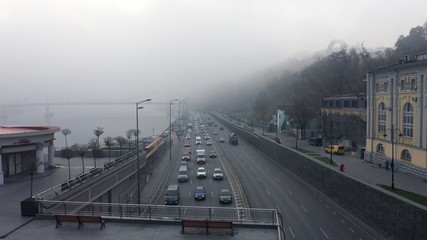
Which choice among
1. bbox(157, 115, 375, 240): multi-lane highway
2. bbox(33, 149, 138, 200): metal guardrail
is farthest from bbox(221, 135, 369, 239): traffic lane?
bbox(33, 149, 138, 200): metal guardrail

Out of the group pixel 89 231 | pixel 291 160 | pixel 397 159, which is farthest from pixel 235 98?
pixel 89 231

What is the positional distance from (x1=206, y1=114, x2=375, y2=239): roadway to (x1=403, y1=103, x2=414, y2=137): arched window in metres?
5.74

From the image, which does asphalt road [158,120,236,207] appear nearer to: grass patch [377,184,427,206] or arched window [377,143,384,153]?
grass patch [377,184,427,206]

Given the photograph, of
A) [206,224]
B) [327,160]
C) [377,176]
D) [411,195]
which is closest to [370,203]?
[411,195]

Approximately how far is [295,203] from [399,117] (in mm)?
8037

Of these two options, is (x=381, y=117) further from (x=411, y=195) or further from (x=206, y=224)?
(x=206, y=224)

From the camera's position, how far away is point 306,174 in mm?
28375

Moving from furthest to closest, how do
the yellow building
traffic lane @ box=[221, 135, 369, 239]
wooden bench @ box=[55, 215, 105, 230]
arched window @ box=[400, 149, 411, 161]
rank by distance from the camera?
1. arched window @ box=[400, 149, 411, 161]
2. the yellow building
3. traffic lane @ box=[221, 135, 369, 239]
4. wooden bench @ box=[55, 215, 105, 230]

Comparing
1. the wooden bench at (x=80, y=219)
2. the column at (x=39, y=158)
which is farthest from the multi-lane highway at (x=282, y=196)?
the wooden bench at (x=80, y=219)

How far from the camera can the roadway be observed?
1691 cm

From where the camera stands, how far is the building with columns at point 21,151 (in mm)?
19266

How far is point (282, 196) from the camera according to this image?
2352cm

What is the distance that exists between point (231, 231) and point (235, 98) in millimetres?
141533

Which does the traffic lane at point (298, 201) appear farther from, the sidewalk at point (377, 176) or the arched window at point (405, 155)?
the arched window at point (405, 155)
